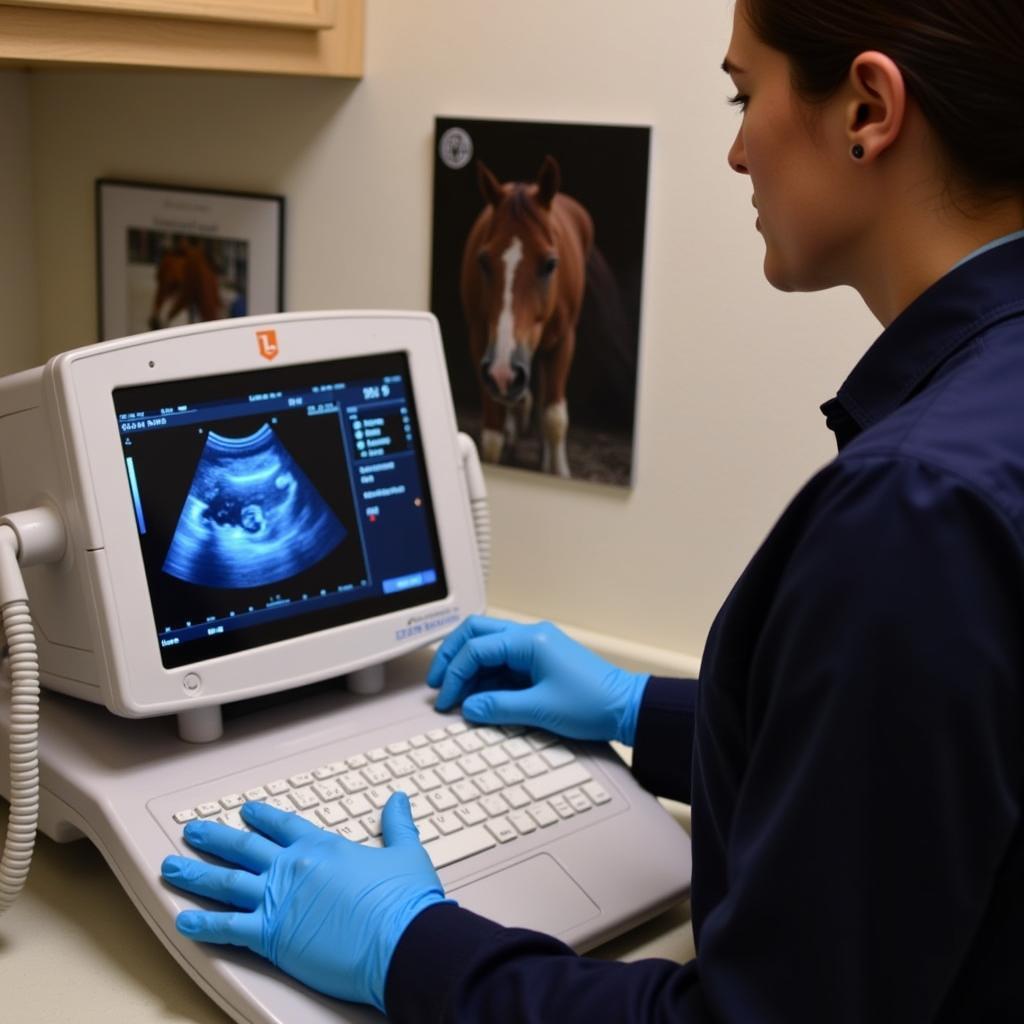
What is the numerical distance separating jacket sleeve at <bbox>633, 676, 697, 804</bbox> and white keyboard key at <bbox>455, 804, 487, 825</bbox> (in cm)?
17

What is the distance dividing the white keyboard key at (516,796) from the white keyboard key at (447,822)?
0.16 ft

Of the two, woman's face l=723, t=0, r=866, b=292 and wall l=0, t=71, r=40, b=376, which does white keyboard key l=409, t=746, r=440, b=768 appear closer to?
woman's face l=723, t=0, r=866, b=292

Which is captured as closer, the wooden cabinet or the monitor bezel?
the monitor bezel

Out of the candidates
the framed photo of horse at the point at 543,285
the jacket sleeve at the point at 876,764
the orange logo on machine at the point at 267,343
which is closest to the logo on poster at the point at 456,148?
the framed photo of horse at the point at 543,285

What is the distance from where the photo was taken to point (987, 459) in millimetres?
588

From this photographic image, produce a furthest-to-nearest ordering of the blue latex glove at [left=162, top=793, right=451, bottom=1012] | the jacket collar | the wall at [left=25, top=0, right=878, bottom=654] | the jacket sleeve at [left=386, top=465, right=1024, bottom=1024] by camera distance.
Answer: the wall at [left=25, top=0, right=878, bottom=654] < the blue latex glove at [left=162, top=793, right=451, bottom=1012] < the jacket collar < the jacket sleeve at [left=386, top=465, right=1024, bottom=1024]

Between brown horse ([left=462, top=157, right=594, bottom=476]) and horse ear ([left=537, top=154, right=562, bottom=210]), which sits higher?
horse ear ([left=537, top=154, right=562, bottom=210])

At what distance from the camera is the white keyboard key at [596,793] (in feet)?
3.32

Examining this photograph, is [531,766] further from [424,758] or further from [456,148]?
[456,148]

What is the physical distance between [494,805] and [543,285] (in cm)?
61

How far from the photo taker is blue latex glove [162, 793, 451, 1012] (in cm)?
78

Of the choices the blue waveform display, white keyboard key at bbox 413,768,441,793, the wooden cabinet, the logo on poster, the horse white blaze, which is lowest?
white keyboard key at bbox 413,768,441,793

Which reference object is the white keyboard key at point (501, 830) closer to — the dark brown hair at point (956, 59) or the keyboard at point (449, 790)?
the keyboard at point (449, 790)

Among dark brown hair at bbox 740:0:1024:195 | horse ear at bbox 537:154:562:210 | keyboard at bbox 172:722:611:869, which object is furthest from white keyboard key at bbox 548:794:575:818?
horse ear at bbox 537:154:562:210
